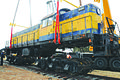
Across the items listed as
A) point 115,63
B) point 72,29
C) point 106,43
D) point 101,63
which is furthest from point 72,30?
point 101,63

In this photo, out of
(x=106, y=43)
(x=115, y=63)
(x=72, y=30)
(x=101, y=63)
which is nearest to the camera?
(x=106, y=43)

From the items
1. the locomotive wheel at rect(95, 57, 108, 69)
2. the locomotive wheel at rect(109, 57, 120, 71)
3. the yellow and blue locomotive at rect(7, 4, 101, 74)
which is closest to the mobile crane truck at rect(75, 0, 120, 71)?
the locomotive wheel at rect(109, 57, 120, 71)

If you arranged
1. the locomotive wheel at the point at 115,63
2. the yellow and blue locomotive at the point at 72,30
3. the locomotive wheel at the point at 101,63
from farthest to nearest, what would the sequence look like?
1. the locomotive wheel at the point at 101,63
2. the locomotive wheel at the point at 115,63
3. the yellow and blue locomotive at the point at 72,30

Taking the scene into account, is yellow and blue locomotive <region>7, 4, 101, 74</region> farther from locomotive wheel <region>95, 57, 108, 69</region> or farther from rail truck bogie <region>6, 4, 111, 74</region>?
locomotive wheel <region>95, 57, 108, 69</region>

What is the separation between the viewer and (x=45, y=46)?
8.88 meters

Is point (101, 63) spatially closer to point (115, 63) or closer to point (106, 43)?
point (115, 63)

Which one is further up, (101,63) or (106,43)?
(106,43)

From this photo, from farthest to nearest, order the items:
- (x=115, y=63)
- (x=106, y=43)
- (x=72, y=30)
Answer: (x=115, y=63) < (x=72, y=30) < (x=106, y=43)

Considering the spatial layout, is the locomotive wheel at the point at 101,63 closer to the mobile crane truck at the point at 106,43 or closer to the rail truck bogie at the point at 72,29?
the mobile crane truck at the point at 106,43

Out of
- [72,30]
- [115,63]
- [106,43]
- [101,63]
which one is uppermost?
[72,30]

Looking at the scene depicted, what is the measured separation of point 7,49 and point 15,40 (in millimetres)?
2633

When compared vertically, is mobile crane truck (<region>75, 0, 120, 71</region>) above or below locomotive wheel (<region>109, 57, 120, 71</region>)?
above

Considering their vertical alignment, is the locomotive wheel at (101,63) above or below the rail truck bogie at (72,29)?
below

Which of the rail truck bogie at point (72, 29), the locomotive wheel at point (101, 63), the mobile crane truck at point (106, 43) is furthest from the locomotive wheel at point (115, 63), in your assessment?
the rail truck bogie at point (72, 29)
